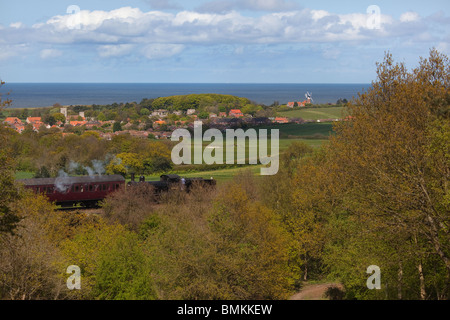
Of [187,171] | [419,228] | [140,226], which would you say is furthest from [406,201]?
[187,171]

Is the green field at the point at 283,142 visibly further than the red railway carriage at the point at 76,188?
Yes

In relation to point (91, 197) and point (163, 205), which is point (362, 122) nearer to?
point (163, 205)

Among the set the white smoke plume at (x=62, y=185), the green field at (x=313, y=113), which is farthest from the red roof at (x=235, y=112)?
the white smoke plume at (x=62, y=185)

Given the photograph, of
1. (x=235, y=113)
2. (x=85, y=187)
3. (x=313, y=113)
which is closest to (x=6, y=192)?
(x=85, y=187)

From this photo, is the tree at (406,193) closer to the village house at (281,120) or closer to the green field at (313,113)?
the village house at (281,120)

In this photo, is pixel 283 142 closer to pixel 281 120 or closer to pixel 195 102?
pixel 281 120

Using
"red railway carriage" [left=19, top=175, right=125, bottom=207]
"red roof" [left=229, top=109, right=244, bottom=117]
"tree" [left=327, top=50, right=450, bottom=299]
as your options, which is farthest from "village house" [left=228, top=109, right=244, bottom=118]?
"tree" [left=327, top=50, right=450, bottom=299]

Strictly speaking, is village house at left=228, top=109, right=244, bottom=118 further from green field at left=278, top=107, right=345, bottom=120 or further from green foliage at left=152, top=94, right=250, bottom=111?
green field at left=278, top=107, right=345, bottom=120
